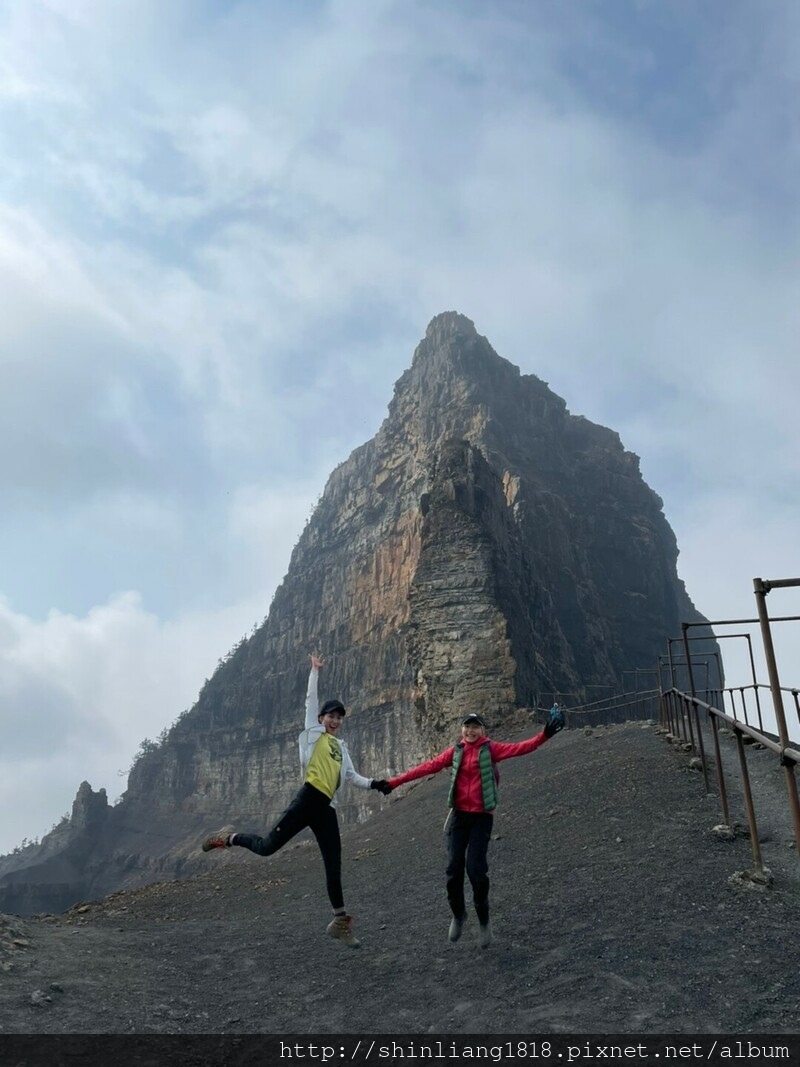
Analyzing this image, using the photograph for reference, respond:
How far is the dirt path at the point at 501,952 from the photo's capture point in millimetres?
4371

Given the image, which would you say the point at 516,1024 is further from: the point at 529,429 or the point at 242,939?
the point at 529,429

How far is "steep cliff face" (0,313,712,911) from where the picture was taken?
67.2m

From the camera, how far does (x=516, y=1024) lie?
13.8ft

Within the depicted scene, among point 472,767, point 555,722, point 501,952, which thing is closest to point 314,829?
point 472,767

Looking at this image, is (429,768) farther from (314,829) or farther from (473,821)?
(314,829)

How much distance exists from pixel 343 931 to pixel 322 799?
46.8 inches

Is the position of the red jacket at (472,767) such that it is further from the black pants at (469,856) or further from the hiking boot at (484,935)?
the hiking boot at (484,935)

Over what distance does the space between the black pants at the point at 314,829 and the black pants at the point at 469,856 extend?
0.93m

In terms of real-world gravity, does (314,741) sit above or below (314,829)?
above

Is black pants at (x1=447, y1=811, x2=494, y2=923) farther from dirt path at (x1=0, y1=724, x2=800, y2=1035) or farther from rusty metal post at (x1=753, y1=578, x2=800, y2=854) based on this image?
rusty metal post at (x1=753, y1=578, x2=800, y2=854)

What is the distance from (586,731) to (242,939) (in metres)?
17.0

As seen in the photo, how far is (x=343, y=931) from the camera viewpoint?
6363 mm

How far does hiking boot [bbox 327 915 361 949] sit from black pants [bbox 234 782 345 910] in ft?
0.42
